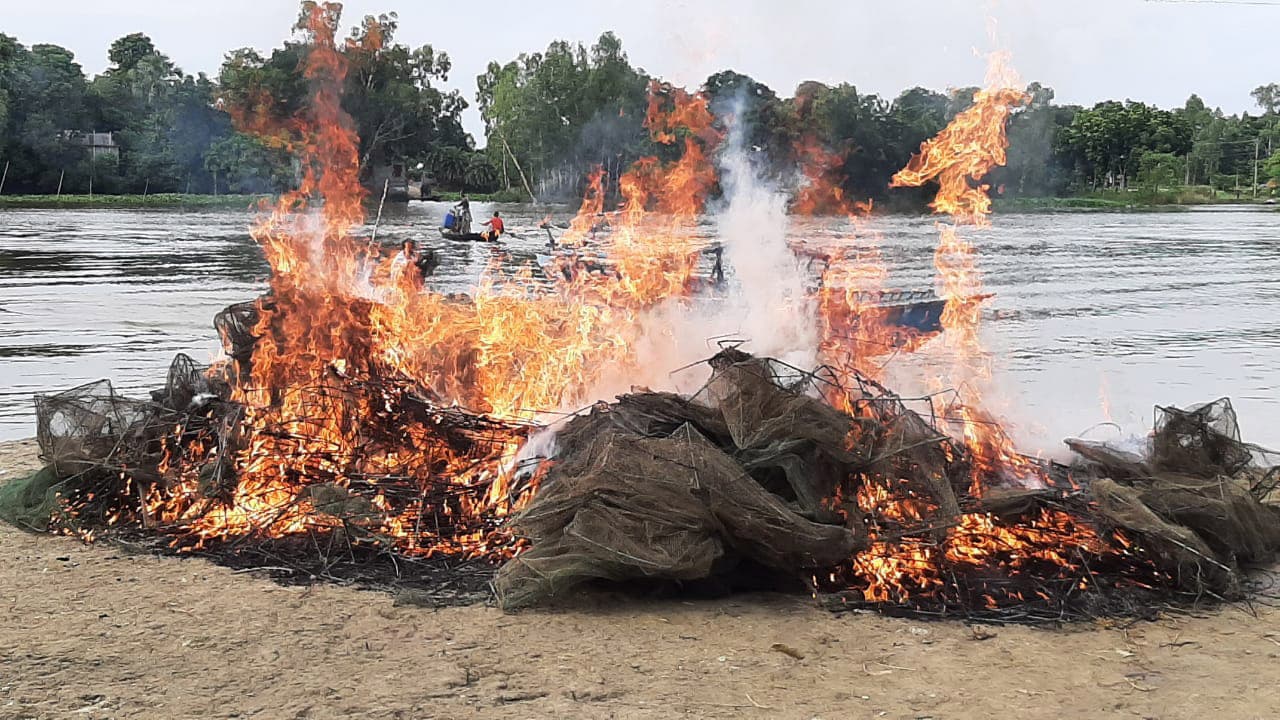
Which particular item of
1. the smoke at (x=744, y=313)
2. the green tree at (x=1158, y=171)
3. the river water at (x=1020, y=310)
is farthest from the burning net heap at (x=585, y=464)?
the green tree at (x=1158, y=171)

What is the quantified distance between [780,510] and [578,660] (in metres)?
1.15

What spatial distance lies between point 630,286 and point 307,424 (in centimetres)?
300

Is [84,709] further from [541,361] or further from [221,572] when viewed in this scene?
[541,361]

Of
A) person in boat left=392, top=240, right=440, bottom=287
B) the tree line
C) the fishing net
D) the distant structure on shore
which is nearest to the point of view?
the fishing net

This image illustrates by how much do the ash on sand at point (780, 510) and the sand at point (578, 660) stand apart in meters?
0.23

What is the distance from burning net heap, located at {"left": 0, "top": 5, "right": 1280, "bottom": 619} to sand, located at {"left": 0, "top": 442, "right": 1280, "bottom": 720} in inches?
10.8

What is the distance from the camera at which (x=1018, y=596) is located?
16.3ft

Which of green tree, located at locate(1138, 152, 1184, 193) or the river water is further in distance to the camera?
green tree, located at locate(1138, 152, 1184, 193)

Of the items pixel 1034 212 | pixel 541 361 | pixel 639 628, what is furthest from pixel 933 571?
pixel 1034 212

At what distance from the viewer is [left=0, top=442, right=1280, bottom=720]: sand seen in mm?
3771

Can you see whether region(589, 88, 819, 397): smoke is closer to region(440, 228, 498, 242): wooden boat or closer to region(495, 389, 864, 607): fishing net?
region(495, 389, 864, 607): fishing net

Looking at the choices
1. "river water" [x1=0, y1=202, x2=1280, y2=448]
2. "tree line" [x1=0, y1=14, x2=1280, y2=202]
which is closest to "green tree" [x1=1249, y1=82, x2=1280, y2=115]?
"tree line" [x1=0, y1=14, x2=1280, y2=202]

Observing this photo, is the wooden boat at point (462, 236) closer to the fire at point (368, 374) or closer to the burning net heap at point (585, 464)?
the fire at point (368, 374)

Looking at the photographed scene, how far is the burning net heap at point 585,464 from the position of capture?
489 cm
